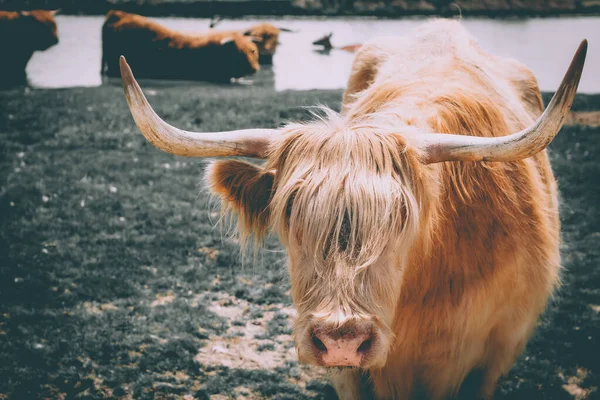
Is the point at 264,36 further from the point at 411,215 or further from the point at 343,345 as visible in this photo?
Result: the point at 343,345

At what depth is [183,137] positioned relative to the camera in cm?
245

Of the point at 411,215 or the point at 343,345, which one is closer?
the point at 343,345

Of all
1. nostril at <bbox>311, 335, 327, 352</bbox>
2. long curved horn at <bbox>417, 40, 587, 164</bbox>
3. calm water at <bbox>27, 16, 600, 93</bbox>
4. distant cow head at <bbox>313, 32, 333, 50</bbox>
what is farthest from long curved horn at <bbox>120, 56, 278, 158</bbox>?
distant cow head at <bbox>313, 32, 333, 50</bbox>

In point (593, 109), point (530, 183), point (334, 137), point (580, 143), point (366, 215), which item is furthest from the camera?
point (593, 109)

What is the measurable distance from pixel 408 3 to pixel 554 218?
1700 cm

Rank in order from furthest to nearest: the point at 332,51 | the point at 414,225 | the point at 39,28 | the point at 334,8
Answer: the point at 334,8 < the point at 332,51 < the point at 39,28 < the point at 414,225

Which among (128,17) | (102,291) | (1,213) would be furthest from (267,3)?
(102,291)

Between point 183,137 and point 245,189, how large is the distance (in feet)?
1.32

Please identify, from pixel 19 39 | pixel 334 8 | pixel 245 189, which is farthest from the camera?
pixel 334 8

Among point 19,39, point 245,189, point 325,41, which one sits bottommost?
point 19,39

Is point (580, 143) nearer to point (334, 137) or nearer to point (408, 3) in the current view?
point (334, 137)

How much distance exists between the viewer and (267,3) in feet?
63.6

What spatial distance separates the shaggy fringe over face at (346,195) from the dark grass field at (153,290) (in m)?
0.78

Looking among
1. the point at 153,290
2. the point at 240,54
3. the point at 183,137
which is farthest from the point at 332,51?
the point at 183,137
